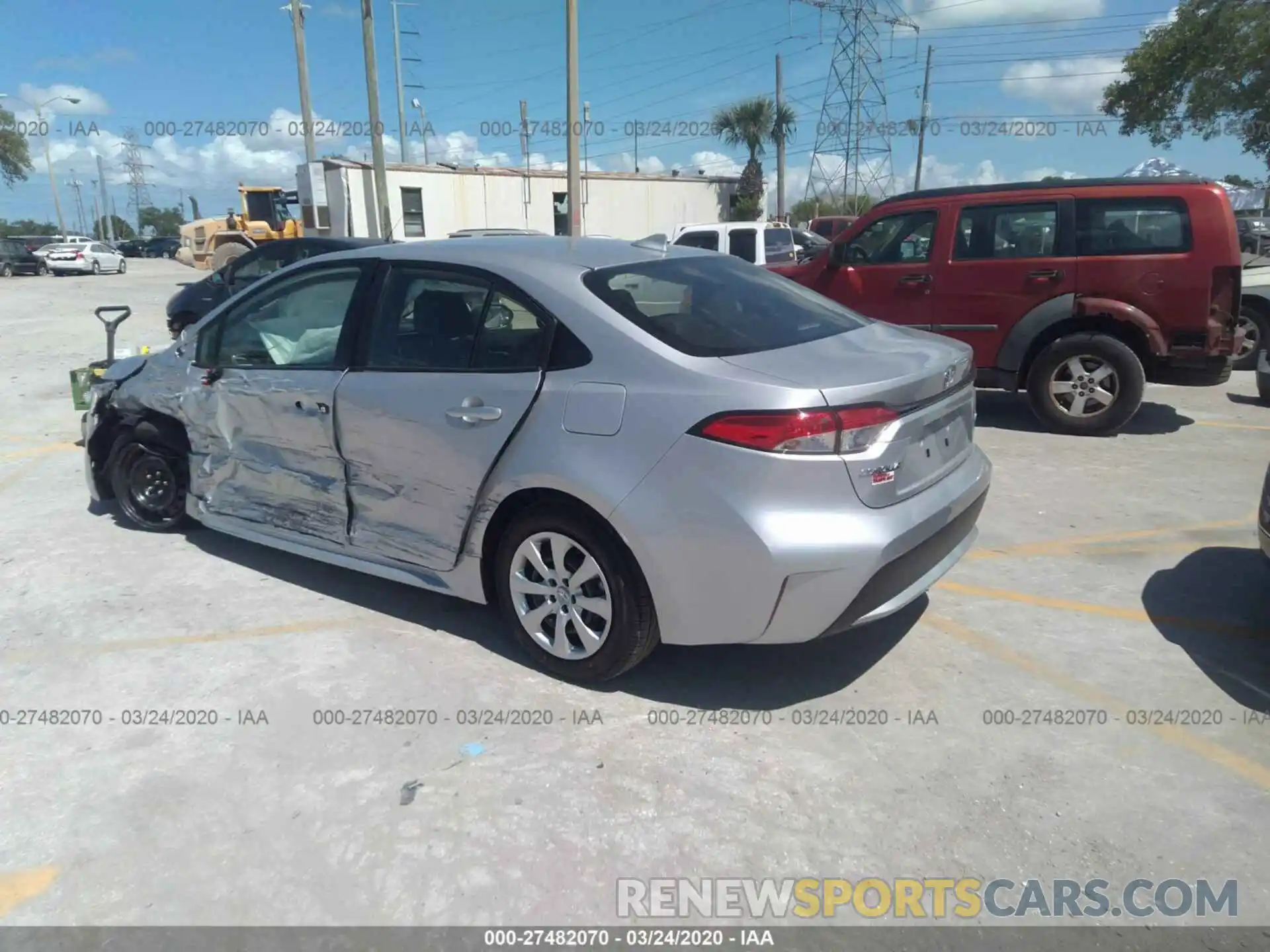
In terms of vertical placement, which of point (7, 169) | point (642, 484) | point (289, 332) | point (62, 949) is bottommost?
point (62, 949)

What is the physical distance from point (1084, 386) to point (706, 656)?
491 cm

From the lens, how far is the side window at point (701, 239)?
14.7 meters

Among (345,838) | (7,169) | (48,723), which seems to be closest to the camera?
(345,838)

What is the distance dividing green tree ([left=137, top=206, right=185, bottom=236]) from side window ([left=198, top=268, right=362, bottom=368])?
108 meters

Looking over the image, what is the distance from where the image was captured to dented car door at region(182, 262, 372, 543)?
4.12 meters

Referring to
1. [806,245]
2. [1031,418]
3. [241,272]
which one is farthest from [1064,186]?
[806,245]

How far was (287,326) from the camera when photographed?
4.61 metres

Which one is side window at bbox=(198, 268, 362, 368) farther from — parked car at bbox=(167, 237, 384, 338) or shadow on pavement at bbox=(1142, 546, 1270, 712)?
parked car at bbox=(167, 237, 384, 338)

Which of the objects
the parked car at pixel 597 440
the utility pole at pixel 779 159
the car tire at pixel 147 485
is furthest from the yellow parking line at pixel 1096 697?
the utility pole at pixel 779 159

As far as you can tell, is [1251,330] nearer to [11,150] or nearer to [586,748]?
[586,748]

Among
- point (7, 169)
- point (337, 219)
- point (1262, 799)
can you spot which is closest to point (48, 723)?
point (1262, 799)

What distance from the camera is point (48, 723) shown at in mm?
3418

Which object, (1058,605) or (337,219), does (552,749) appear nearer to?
(1058,605)

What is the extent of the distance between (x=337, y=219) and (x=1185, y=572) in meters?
26.2
